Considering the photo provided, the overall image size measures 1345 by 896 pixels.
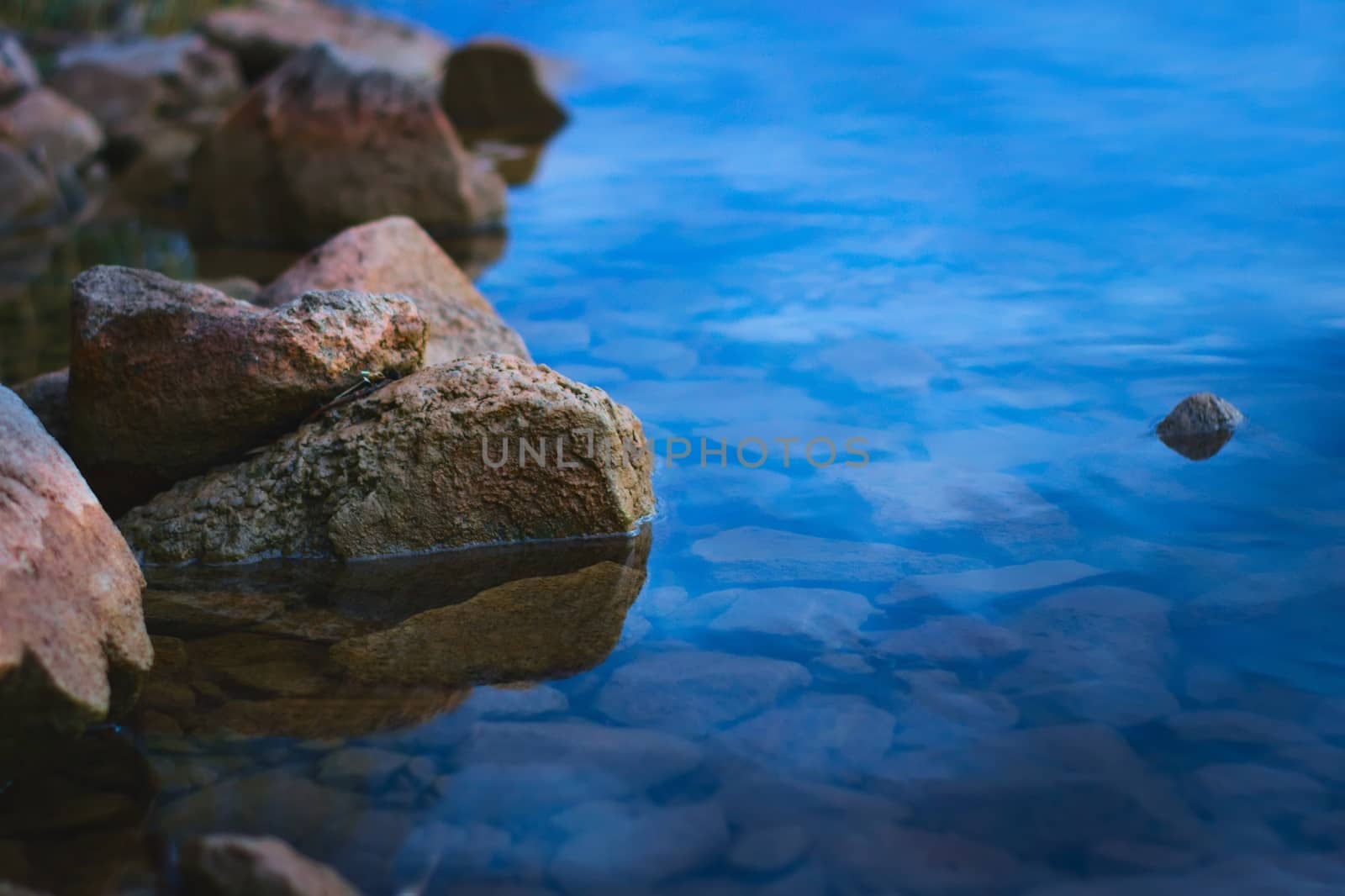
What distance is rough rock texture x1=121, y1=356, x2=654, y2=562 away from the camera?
12.0ft

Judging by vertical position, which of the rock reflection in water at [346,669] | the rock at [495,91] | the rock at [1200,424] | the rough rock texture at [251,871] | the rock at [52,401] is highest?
the rock at [495,91]

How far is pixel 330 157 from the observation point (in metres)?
7.71

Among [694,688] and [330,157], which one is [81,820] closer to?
[694,688]

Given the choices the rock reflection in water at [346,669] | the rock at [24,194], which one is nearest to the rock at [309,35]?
the rock at [24,194]

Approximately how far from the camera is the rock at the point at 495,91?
11.6 m

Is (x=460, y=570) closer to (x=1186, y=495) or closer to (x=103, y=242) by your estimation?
(x=1186, y=495)

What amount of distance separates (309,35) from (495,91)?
2829 mm

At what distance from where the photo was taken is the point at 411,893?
97.2 inches

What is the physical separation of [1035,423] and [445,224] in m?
4.31

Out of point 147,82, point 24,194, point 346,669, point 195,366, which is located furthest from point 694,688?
point 147,82

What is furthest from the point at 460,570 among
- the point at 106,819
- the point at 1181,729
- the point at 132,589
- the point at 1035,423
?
the point at 1035,423

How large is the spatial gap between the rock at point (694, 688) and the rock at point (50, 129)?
8131 millimetres

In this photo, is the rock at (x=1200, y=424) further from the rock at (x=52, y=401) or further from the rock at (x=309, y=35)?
the rock at (x=309, y=35)

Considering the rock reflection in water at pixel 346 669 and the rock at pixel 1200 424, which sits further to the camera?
the rock at pixel 1200 424
